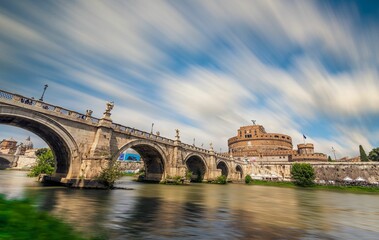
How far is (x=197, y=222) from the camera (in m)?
9.80

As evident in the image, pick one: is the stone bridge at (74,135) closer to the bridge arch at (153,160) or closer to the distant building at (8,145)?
the bridge arch at (153,160)

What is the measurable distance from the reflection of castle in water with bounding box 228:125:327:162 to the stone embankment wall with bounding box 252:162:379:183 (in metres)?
13.1

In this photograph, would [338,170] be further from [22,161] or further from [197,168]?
[22,161]

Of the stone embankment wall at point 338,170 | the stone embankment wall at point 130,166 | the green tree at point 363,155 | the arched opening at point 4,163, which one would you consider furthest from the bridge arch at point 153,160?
the arched opening at point 4,163

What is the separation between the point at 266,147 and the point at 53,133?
96.5m

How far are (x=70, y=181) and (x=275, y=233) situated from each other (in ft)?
79.2

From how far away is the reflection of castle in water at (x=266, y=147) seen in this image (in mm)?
94375

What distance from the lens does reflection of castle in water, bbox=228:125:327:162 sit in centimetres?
9438

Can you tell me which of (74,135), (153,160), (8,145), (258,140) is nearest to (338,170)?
(258,140)

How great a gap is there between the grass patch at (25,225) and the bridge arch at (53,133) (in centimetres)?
2181

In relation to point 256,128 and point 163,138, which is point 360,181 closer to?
point 256,128

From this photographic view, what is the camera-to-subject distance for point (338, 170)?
236 ft

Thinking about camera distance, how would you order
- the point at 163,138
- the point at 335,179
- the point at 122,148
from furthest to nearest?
1. the point at 335,179
2. the point at 163,138
3. the point at 122,148

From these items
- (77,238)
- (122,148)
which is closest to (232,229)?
(77,238)
